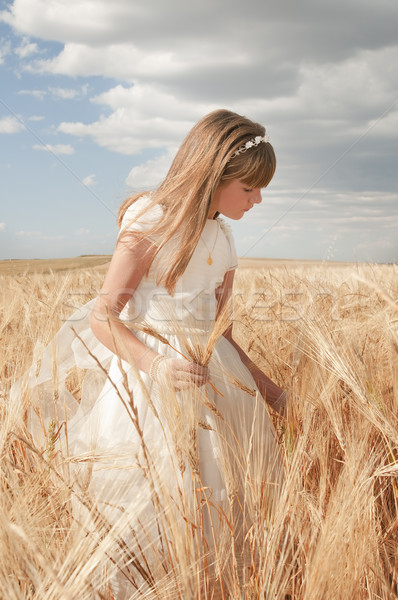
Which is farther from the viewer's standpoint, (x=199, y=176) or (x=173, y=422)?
(x=199, y=176)

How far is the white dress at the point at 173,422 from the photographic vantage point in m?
0.73

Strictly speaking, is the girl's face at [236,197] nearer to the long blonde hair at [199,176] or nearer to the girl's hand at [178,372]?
the long blonde hair at [199,176]

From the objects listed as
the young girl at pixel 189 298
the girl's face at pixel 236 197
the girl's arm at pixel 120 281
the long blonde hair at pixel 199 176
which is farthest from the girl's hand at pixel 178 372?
the girl's face at pixel 236 197

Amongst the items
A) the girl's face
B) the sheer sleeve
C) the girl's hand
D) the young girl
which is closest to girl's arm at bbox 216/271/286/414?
the young girl

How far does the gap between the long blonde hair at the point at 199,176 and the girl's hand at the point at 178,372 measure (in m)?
0.28

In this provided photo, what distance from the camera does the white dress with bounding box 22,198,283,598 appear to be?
727 millimetres

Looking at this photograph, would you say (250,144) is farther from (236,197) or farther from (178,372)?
(178,372)

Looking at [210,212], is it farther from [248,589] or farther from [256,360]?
[248,589]

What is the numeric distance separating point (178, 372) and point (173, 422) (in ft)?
0.65

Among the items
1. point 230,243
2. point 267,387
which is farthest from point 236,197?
point 267,387

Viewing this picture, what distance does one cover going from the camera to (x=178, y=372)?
0.91 metres

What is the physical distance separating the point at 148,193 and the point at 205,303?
34 cm

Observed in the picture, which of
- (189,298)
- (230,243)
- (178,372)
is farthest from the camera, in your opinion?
(230,243)

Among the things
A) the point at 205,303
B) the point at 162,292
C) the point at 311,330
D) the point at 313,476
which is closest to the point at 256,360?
the point at 205,303
